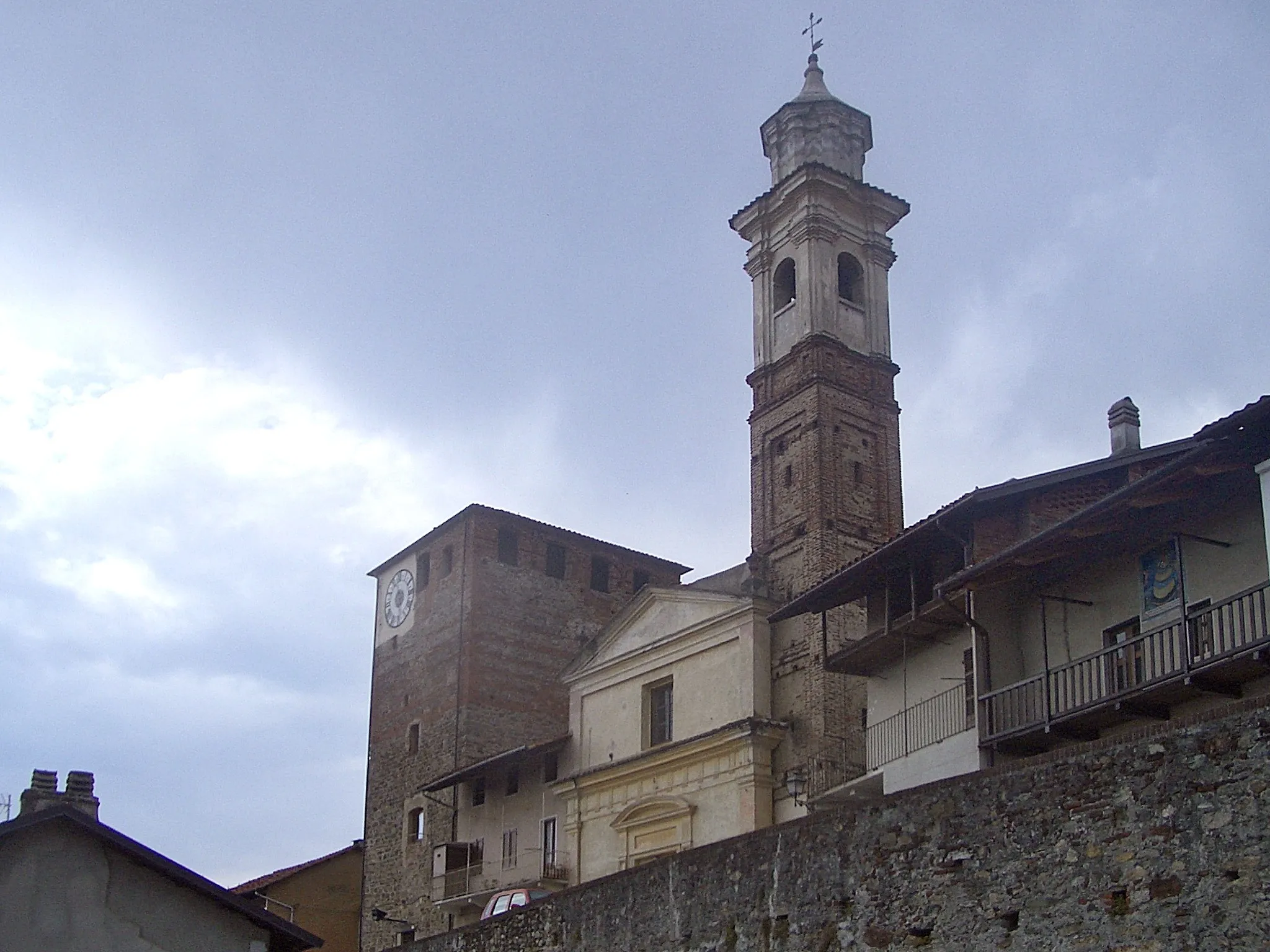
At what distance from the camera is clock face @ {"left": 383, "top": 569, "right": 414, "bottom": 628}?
46.1m

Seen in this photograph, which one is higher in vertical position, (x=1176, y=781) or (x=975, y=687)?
(x=975, y=687)

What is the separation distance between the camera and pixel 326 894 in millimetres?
44188

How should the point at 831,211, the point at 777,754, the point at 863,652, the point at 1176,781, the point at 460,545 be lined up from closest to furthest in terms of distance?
the point at 1176,781 → the point at 863,652 → the point at 777,754 → the point at 831,211 → the point at 460,545

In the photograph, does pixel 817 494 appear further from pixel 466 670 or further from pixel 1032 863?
pixel 1032 863

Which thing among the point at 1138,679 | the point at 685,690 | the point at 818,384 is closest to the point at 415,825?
the point at 685,690

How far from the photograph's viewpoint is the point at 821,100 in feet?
131

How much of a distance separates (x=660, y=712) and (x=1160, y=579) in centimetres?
1783

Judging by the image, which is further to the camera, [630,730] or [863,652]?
[630,730]

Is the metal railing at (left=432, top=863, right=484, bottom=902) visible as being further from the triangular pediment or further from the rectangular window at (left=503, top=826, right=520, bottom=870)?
the triangular pediment

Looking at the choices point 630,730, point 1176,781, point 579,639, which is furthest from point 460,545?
point 1176,781

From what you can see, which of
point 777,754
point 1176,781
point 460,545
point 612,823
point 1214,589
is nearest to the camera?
point 1176,781

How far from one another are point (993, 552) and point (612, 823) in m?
15.0

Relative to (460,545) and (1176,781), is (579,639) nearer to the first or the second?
(460,545)

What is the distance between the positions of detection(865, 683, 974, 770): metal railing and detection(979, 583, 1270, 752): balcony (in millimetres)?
1279
